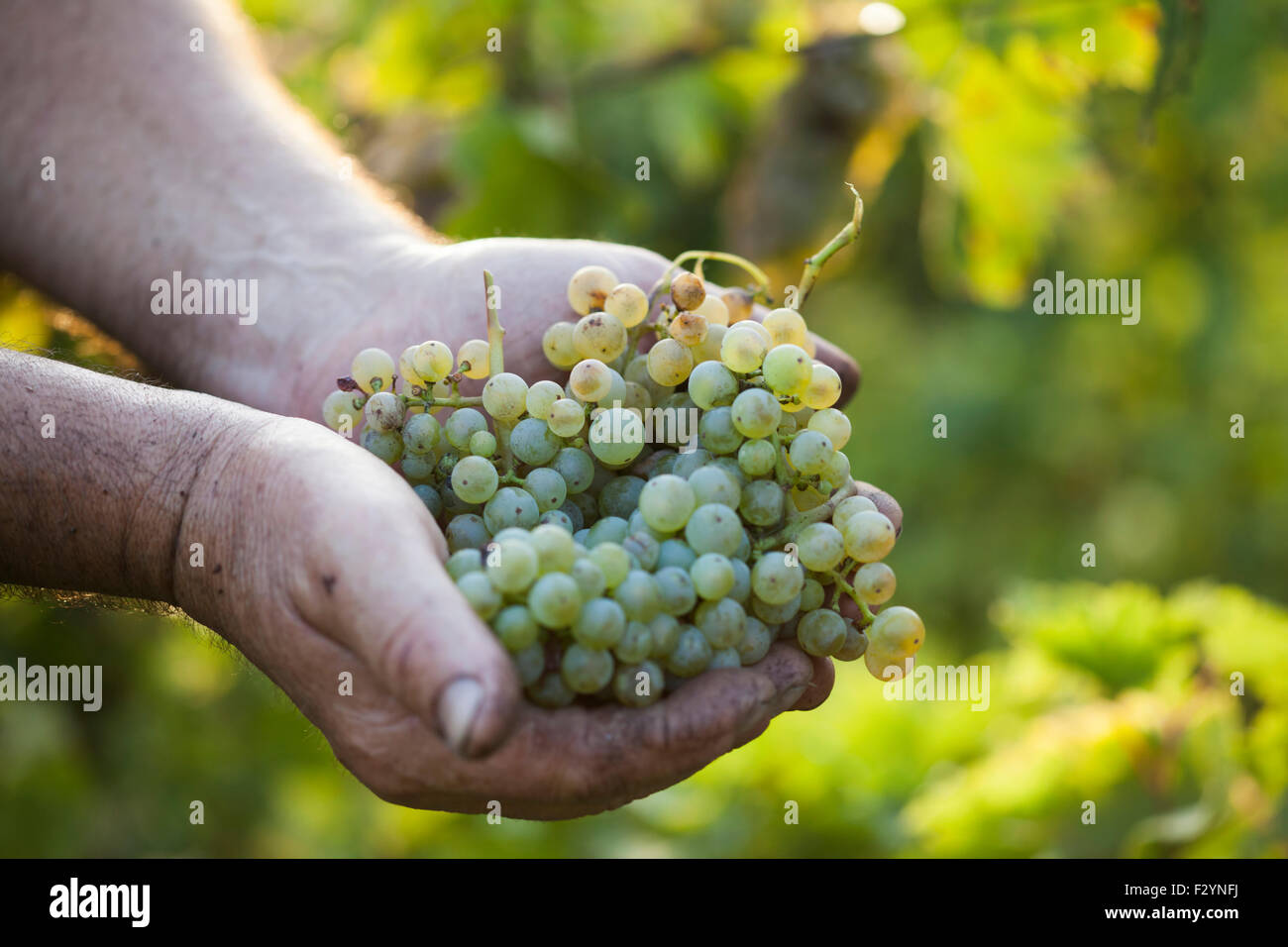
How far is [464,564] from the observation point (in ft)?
2.82

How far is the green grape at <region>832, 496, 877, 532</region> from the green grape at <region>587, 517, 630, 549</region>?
0.20m

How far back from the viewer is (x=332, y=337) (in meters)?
1.37

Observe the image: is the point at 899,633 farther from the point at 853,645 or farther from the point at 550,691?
the point at 550,691

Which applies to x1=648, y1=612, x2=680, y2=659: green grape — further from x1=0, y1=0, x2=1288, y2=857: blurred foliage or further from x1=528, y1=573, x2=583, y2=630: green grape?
x1=0, y1=0, x2=1288, y2=857: blurred foliage

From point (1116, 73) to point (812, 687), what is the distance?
4.54 ft

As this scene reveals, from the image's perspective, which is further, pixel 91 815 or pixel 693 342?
pixel 91 815

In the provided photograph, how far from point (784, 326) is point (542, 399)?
0.85ft

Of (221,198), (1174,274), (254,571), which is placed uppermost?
(1174,274)

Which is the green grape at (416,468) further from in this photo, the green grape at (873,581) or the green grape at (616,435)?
the green grape at (873,581)

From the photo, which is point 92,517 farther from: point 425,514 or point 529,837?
point 529,837

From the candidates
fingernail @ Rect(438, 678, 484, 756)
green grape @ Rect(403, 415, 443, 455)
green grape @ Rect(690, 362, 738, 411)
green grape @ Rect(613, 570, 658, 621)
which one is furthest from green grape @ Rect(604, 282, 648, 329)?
fingernail @ Rect(438, 678, 484, 756)

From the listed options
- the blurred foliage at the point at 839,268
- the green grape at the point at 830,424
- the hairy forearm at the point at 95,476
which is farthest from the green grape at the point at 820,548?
the blurred foliage at the point at 839,268
